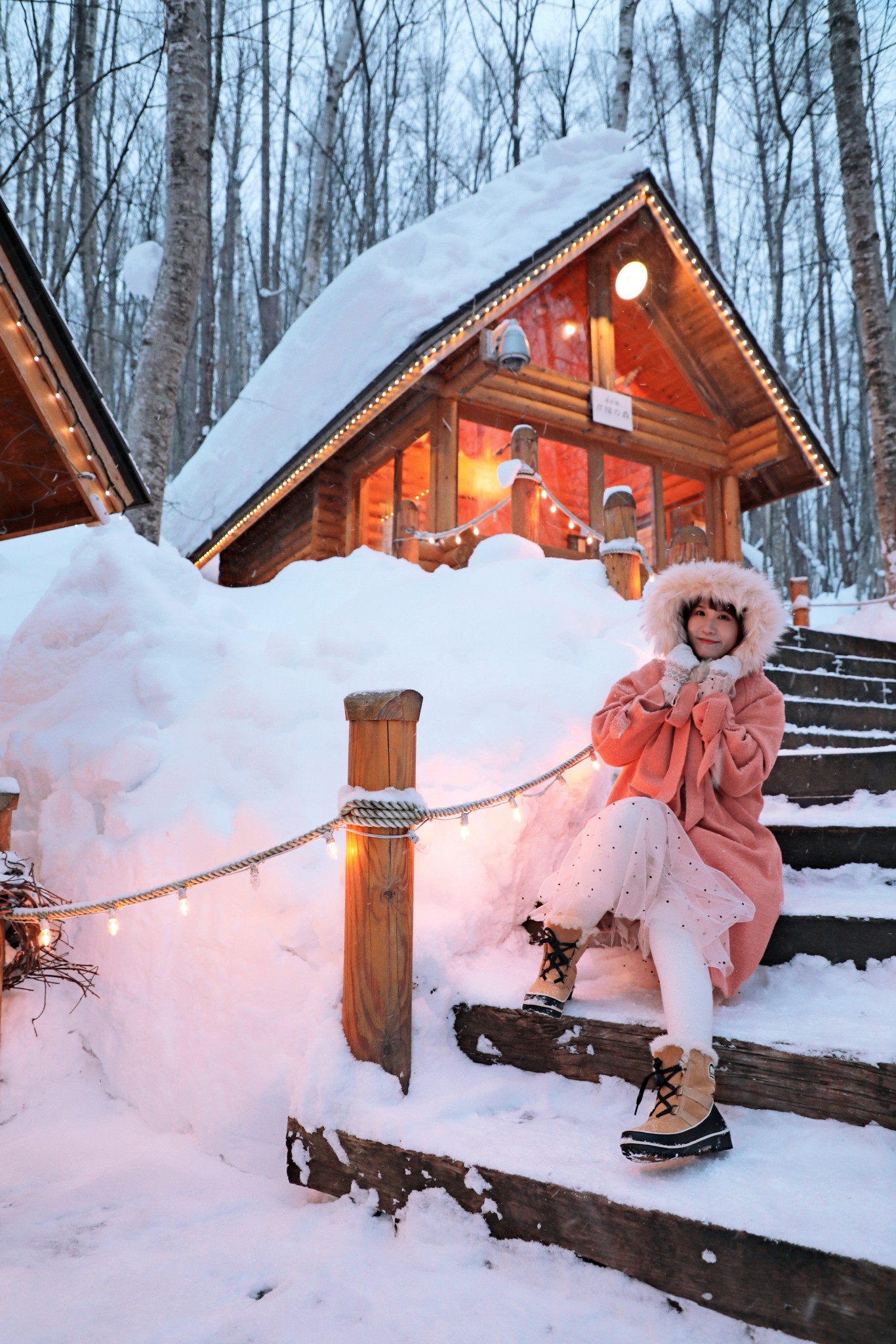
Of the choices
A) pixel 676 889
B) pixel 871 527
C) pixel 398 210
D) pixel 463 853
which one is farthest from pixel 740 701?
pixel 871 527

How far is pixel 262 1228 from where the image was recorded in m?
2.06

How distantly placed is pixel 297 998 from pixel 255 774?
1053 mm

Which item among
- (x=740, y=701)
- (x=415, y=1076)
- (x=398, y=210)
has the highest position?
(x=398, y=210)

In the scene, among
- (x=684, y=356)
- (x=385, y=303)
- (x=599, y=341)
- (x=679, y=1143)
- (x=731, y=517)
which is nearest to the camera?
(x=679, y=1143)

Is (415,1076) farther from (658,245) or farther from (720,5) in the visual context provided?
(720,5)

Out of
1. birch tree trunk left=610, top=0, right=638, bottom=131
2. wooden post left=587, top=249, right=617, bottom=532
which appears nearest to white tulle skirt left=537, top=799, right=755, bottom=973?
wooden post left=587, top=249, right=617, bottom=532

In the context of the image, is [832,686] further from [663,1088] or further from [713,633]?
[663,1088]

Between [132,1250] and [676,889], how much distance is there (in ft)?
5.61

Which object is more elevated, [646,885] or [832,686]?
[832,686]

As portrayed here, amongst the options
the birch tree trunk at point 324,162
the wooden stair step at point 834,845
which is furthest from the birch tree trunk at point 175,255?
the birch tree trunk at point 324,162

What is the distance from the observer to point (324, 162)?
14.0 m

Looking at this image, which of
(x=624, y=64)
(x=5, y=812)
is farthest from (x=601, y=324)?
(x=5, y=812)

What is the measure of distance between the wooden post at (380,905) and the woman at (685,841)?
41cm

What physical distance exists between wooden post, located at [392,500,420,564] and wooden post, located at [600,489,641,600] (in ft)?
7.86
